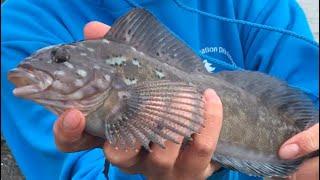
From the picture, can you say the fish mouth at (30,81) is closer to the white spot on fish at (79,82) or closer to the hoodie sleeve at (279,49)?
the white spot on fish at (79,82)

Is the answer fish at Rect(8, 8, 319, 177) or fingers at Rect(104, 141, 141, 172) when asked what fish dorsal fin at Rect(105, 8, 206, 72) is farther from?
fingers at Rect(104, 141, 141, 172)

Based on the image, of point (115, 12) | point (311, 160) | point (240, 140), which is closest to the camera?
point (240, 140)

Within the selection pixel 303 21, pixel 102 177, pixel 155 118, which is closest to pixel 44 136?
pixel 102 177

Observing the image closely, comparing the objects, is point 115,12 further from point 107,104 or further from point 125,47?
point 107,104

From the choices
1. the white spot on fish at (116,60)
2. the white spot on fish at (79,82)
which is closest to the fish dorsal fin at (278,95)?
the white spot on fish at (116,60)

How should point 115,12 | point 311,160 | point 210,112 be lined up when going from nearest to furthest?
point 210,112 → point 311,160 → point 115,12

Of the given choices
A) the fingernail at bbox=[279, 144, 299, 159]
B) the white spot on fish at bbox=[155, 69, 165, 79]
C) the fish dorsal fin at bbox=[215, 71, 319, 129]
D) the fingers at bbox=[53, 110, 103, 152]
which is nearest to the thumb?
the fingers at bbox=[53, 110, 103, 152]

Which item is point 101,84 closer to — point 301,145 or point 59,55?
point 59,55
